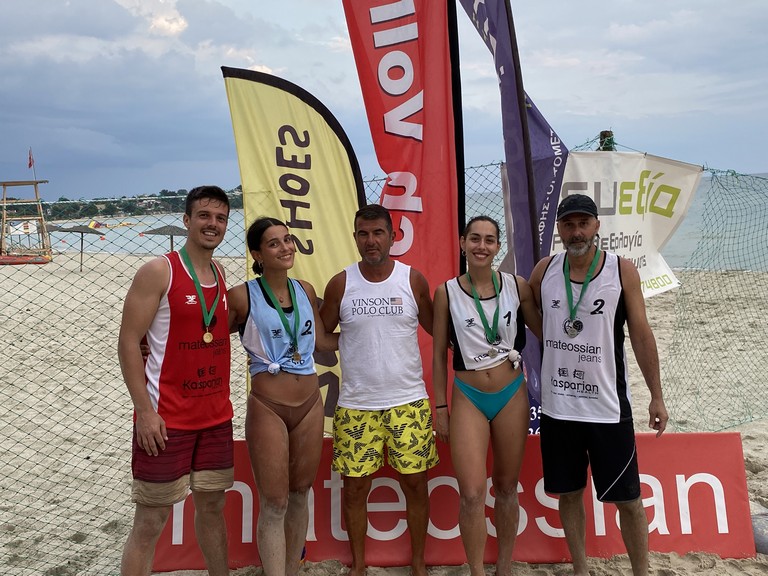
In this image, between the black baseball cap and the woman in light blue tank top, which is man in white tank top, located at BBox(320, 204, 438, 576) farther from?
the black baseball cap

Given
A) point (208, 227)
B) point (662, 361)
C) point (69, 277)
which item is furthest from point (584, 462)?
point (69, 277)

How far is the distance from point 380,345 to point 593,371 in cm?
109

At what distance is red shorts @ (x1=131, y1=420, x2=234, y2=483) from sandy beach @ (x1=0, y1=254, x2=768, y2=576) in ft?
3.51

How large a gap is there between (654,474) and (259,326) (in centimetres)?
255

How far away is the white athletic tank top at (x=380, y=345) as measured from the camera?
325cm

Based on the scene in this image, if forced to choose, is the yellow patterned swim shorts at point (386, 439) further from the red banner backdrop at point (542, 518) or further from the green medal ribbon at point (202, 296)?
the green medal ribbon at point (202, 296)

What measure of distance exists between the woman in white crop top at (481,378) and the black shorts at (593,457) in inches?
6.1

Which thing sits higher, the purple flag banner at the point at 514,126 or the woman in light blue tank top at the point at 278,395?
the purple flag banner at the point at 514,126

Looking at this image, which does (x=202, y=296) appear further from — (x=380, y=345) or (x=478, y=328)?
(x=478, y=328)

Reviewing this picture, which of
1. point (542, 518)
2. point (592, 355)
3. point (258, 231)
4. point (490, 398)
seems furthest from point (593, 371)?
point (258, 231)

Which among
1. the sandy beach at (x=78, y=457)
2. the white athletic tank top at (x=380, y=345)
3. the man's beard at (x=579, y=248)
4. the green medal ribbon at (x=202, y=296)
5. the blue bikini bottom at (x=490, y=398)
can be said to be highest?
the man's beard at (x=579, y=248)

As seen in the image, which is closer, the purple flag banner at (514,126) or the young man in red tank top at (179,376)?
the young man in red tank top at (179,376)

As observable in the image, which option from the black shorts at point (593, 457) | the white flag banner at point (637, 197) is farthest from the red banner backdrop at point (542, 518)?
the white flag banner at point (637, 197)

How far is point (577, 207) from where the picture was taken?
304cm
